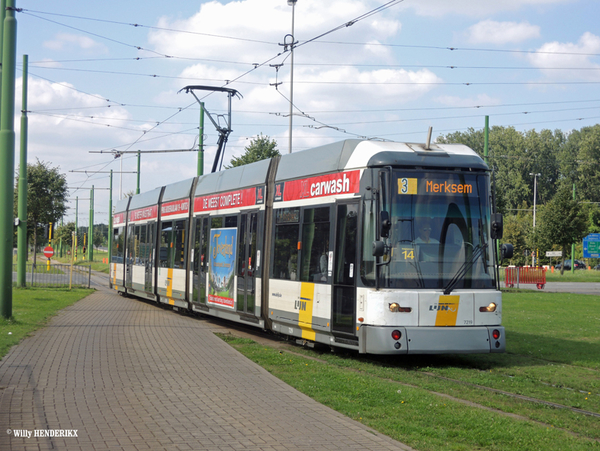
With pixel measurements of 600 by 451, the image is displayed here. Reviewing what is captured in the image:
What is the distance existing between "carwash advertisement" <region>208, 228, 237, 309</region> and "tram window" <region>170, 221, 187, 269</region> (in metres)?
2.34

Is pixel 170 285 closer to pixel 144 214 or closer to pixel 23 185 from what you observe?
pixel 144 214

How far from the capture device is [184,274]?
19.2 metres

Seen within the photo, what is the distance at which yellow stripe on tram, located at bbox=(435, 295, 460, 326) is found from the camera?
10.6 metres

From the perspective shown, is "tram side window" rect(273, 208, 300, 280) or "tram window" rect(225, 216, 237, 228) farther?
"tram window" rect(225, 216, 237, 228)

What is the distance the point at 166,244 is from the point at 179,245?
1.45m

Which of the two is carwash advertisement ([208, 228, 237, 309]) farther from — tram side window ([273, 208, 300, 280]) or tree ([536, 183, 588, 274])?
tree ([536, 183, 588, 274])

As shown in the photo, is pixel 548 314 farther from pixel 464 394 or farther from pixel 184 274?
pixel 464 394

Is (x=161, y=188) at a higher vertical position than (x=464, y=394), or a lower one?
higher

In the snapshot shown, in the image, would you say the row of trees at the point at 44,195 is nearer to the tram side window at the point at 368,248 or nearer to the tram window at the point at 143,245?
the tram window at the point at 143,245

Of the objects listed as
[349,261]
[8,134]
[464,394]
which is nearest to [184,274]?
[8,134]

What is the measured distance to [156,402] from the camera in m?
7.60

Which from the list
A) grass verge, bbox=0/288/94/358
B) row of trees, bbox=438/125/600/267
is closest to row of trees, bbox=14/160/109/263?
grass verge, bbox=0/288/94/358

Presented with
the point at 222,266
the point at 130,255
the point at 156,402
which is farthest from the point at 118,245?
the point at 156,402

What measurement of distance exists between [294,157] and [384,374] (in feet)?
16.4
